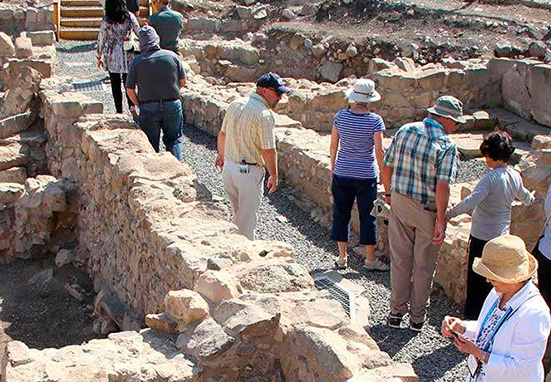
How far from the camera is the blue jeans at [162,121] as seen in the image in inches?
327

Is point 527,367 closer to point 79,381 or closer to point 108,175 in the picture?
point 79,381

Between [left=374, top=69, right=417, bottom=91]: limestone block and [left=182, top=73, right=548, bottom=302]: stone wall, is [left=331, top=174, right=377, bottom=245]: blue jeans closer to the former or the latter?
[left=182, top=73, right=548, bottom=302]: stone wall

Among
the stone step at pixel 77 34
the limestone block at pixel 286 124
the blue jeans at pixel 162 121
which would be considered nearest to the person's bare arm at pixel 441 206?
the blue jeans at pixel 162 121

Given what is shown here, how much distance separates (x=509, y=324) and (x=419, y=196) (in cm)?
227

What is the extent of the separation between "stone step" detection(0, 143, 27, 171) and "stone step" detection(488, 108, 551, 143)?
302 inches

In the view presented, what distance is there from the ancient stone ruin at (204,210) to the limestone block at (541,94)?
0.08 ft

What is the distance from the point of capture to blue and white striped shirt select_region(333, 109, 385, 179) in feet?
23.8

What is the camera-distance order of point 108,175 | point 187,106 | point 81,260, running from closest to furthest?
1. point 108,175
2. point 81,260
3. point 187,106

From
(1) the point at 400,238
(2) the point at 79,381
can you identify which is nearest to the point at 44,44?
(1) the point at 400,238

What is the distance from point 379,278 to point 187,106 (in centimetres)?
577

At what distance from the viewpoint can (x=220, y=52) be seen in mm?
18000

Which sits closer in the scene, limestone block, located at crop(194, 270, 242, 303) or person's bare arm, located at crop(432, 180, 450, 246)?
limestone block, located at crop(194, 270, 242, 303)

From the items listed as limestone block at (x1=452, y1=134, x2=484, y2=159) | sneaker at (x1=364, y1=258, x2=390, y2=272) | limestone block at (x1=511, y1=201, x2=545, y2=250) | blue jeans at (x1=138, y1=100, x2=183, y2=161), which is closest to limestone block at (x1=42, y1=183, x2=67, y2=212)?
blue jeans at (x1=138, y1=100, x2=183, y2=161)

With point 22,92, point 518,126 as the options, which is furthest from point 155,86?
point 518,126
